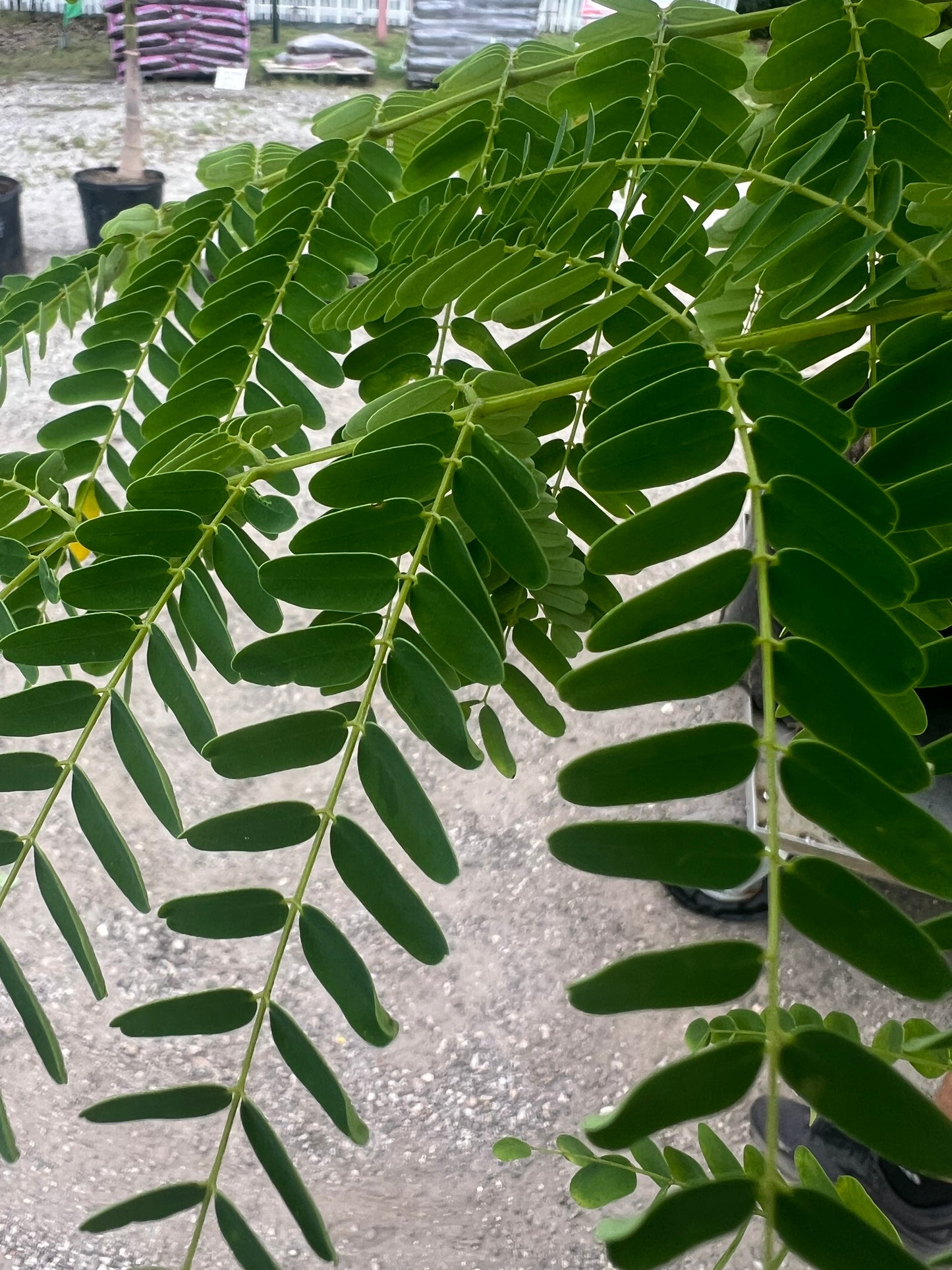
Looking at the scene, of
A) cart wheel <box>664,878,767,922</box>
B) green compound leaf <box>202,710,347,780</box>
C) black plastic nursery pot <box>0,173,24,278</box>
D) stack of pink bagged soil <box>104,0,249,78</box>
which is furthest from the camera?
stack of pink bagged soil <box>104,0,249,78</box>

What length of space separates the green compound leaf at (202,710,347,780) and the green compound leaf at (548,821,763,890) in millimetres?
90

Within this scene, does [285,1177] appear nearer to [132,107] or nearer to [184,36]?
[132,107]

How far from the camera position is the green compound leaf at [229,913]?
0.27m

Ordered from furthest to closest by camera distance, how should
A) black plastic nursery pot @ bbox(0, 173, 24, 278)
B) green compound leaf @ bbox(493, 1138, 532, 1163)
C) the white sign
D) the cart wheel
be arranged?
the white sign, black plastic nursery pot @ bbox(0, 173, 24, 278), the cart wheel, green compound leaf @ bbox(493, 1138, 532, 1163)

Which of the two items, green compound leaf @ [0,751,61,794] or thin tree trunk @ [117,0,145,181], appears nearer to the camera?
green compound leaf @ [0,751,61,794]

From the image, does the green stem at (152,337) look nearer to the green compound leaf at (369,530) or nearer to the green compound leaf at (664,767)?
the green compound leaf at (369,530)

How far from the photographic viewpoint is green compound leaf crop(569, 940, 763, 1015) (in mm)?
199

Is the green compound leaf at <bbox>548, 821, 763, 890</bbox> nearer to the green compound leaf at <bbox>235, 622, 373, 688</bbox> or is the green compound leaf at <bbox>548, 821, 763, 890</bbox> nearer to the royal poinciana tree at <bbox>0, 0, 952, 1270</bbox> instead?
the royal poinciana tree at <bbox>0, 0, 952, 1270</bbox>

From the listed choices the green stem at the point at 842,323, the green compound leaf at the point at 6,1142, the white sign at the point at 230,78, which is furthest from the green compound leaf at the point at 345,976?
the white sign at the point at 230,78

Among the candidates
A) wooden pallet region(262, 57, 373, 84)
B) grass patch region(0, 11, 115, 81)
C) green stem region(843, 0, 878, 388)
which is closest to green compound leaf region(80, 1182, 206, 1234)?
green stem region(843, 0, 878, 388)

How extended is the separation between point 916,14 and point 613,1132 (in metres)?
0.45

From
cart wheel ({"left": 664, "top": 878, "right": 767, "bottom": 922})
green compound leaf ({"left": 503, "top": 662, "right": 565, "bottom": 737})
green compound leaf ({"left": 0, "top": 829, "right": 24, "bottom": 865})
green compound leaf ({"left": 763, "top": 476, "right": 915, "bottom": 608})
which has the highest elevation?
green compound leaf ({"left": 763, "top": 476, "right": 915, "bottom": 608})

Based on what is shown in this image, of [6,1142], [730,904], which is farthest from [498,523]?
[730,904]

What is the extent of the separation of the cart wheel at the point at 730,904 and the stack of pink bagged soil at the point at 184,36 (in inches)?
133
